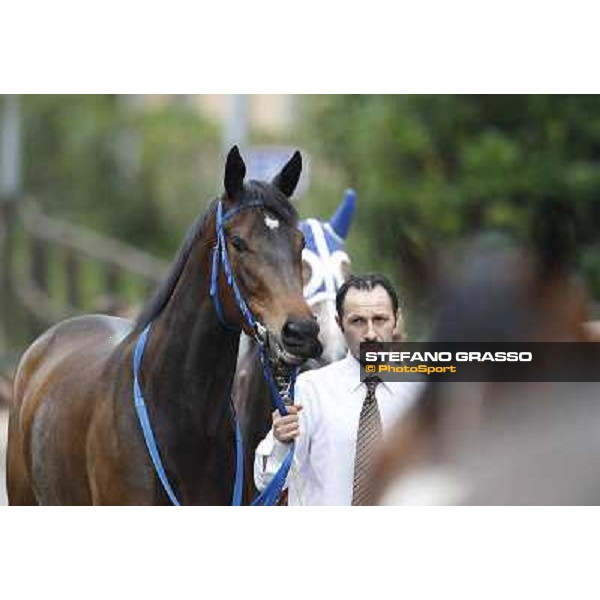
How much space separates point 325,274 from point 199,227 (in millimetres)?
920

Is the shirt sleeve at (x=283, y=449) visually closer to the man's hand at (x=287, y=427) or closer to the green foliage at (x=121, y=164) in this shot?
the man's hand at (x=287, y=427)

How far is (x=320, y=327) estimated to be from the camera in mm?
5086

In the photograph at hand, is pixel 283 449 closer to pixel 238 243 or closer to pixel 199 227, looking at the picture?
pixel 238 243

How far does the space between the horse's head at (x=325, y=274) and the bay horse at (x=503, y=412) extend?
490 millimetres

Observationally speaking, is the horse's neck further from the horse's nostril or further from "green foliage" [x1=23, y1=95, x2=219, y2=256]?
"green foliage" [x1=23, y1=95, x2=219, y2=256]

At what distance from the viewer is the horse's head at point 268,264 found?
4.27m

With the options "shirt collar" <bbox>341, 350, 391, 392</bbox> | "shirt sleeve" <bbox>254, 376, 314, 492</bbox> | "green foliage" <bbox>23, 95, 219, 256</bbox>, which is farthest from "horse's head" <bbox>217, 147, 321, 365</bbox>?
"green foliage" <bbox>23, 95, 219, 256</bbox>

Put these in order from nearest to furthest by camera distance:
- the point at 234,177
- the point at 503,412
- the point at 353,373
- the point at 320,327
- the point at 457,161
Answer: the point at 234,177, the point at 503,412, the point at 353,373, the point at 320,327, the point at 457,161

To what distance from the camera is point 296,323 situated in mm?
4254

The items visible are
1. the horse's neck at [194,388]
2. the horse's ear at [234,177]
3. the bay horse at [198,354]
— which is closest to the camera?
the bay horse at [198,354]

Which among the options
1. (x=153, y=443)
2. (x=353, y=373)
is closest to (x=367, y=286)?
(x=353, y=373)

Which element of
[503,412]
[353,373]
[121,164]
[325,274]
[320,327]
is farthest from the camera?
[121,164]

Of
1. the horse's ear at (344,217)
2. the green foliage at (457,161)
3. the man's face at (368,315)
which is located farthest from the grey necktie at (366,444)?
the horse's ear at (344,217)
